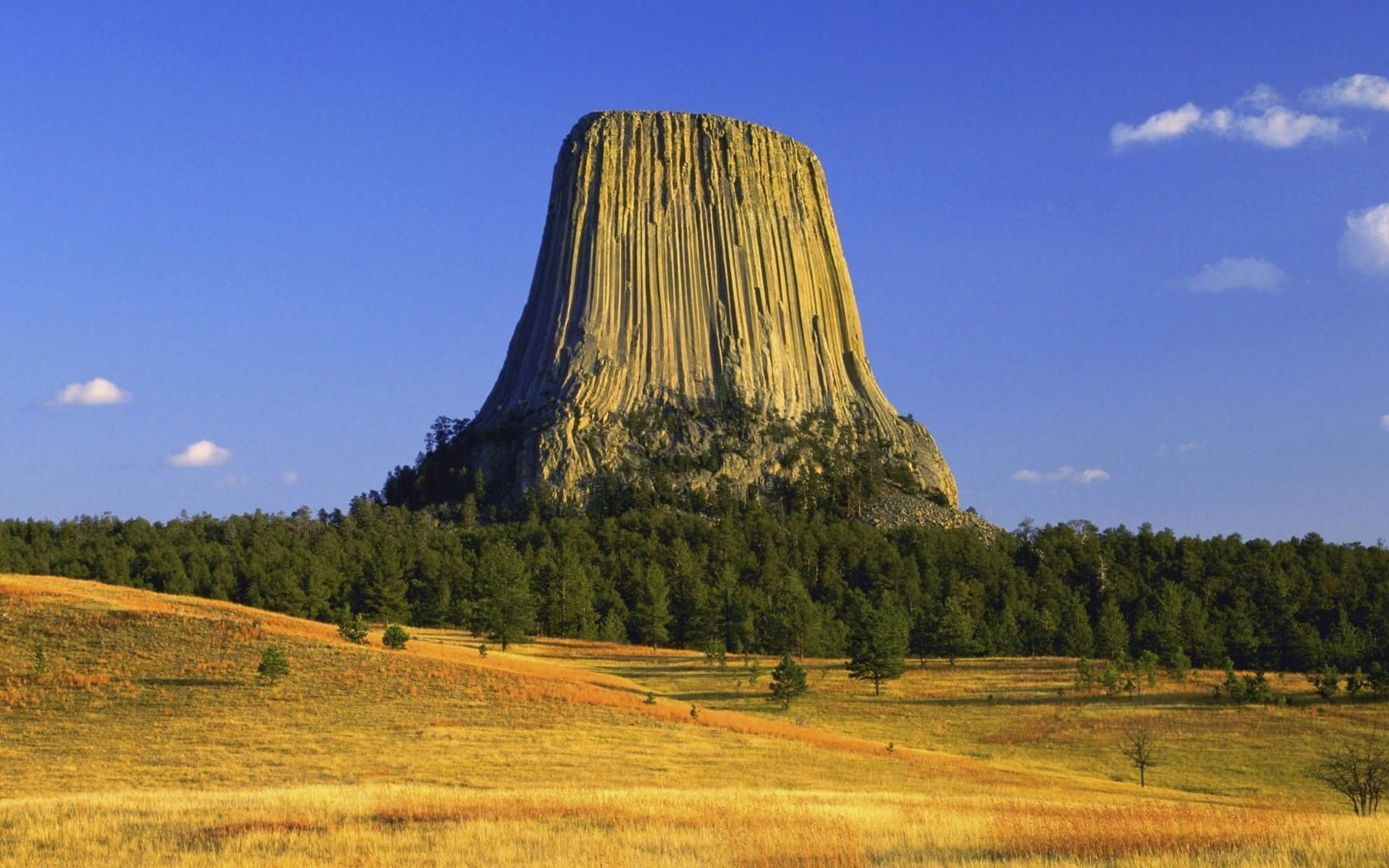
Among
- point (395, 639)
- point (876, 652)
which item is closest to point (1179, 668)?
point (876, 652)

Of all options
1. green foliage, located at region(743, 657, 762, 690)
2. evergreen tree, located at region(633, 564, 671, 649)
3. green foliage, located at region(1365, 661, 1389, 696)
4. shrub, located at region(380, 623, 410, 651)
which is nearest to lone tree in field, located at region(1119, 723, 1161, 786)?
green foliage, located at region(1365, 661, 1389, 696)

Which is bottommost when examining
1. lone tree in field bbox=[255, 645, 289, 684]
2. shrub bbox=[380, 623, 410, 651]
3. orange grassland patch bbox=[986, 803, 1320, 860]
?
orange grassland patch bbox=[986, 803, 1320, 860]

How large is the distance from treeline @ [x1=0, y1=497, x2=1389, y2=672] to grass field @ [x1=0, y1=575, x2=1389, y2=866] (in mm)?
6173

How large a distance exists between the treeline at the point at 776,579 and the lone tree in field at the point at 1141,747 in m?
18.3

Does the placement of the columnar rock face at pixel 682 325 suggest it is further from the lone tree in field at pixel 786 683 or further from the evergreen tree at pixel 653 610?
the lone tree in field at pixel 786 683

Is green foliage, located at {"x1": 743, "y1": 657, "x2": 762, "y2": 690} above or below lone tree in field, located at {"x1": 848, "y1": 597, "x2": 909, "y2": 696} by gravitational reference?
below

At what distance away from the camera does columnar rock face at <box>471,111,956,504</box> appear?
5098 inches

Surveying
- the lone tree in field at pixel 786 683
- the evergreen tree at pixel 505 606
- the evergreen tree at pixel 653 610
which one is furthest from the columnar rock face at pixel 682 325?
the lone tree in field at pixel 786 683

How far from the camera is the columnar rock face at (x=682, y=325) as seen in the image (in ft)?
425

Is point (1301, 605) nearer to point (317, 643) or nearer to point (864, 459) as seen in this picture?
point (864, 459)

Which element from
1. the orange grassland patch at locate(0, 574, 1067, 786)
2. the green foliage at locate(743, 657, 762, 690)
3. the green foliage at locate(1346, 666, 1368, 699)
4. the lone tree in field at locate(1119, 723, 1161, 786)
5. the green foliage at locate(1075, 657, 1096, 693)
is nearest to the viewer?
the orange grassland patch at locate(0, 574, 1067, 786)

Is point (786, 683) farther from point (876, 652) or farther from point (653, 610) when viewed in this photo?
point (653, 610)

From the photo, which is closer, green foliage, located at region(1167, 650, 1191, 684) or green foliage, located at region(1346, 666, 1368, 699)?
green foliage, located at region(1346, 666, 1368, 699)

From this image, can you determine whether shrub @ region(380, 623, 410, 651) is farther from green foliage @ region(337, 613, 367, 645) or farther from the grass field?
the grass field
